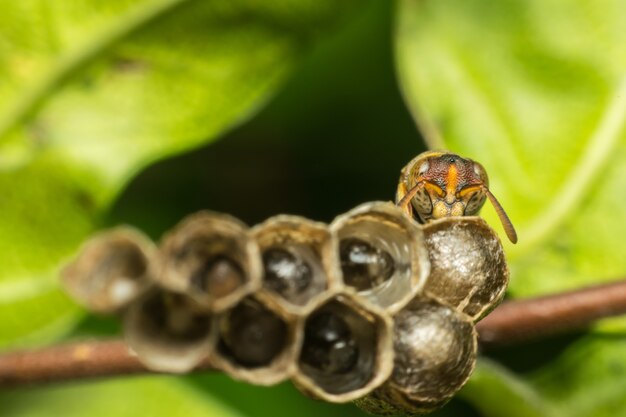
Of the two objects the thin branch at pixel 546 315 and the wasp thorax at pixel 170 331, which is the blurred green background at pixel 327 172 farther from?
the wasp thorax at pixel 170 331

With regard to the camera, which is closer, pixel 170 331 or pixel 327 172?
pixel 170 331

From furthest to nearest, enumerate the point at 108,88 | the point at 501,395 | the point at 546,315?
1. the point at 108,88
2. the point at 501,395
3. the point at 546,315

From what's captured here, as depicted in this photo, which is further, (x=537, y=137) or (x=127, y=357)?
(x=537, y=137)

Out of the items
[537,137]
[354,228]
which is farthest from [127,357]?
[537,137]

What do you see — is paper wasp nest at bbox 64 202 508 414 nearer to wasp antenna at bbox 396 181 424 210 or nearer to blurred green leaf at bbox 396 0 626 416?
wasp antenna at bbox 396 181 424 210

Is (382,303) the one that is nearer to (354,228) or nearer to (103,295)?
(354,228)

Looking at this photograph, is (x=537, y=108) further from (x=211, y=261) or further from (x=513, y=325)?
(x=211, y=261)

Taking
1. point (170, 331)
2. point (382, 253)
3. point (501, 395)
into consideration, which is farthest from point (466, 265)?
point (501, 395)

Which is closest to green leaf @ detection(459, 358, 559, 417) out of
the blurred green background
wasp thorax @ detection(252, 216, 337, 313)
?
the blurred green background
